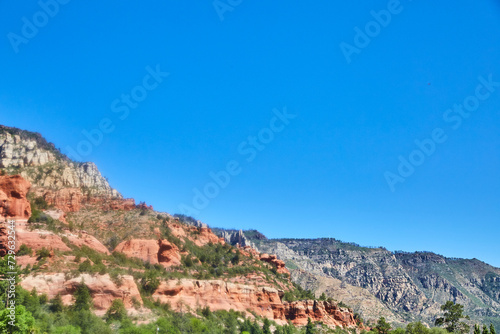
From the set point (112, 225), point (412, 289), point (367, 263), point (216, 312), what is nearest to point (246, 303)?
point (216, 312)

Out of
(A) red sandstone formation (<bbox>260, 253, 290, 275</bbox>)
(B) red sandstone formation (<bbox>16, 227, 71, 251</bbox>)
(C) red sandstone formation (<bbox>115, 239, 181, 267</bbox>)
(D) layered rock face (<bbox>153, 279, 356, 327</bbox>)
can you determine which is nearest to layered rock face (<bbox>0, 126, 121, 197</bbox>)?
(C) red sandstone formation (<bbox>115, 239, 181, 267</bbox>)

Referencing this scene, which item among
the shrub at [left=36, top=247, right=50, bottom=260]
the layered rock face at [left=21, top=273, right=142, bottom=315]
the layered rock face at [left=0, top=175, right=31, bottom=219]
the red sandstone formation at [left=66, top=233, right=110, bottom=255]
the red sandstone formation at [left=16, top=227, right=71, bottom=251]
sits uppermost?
the layered rock face at [left=0, top=175, right=31, bottom=219]

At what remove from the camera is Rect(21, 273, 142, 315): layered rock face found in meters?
40.8

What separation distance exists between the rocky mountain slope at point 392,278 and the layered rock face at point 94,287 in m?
78.6

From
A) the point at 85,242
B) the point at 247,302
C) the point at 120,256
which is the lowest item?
the point at 247,302

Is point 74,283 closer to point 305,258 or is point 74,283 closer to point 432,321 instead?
point 432,321

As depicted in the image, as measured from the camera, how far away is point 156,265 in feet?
206

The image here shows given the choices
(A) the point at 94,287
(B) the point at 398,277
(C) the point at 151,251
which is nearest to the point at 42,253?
(A) the point at 94,287

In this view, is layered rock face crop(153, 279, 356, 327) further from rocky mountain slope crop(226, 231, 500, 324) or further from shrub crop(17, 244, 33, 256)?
rocky mountain slope crop(226, 231, 500, 324)

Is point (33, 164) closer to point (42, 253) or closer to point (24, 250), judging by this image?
point (24, 250)

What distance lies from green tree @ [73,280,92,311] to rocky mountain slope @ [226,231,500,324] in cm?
8408

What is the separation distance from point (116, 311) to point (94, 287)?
3558mm

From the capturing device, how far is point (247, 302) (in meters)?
68.8

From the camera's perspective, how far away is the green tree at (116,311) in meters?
42.5
